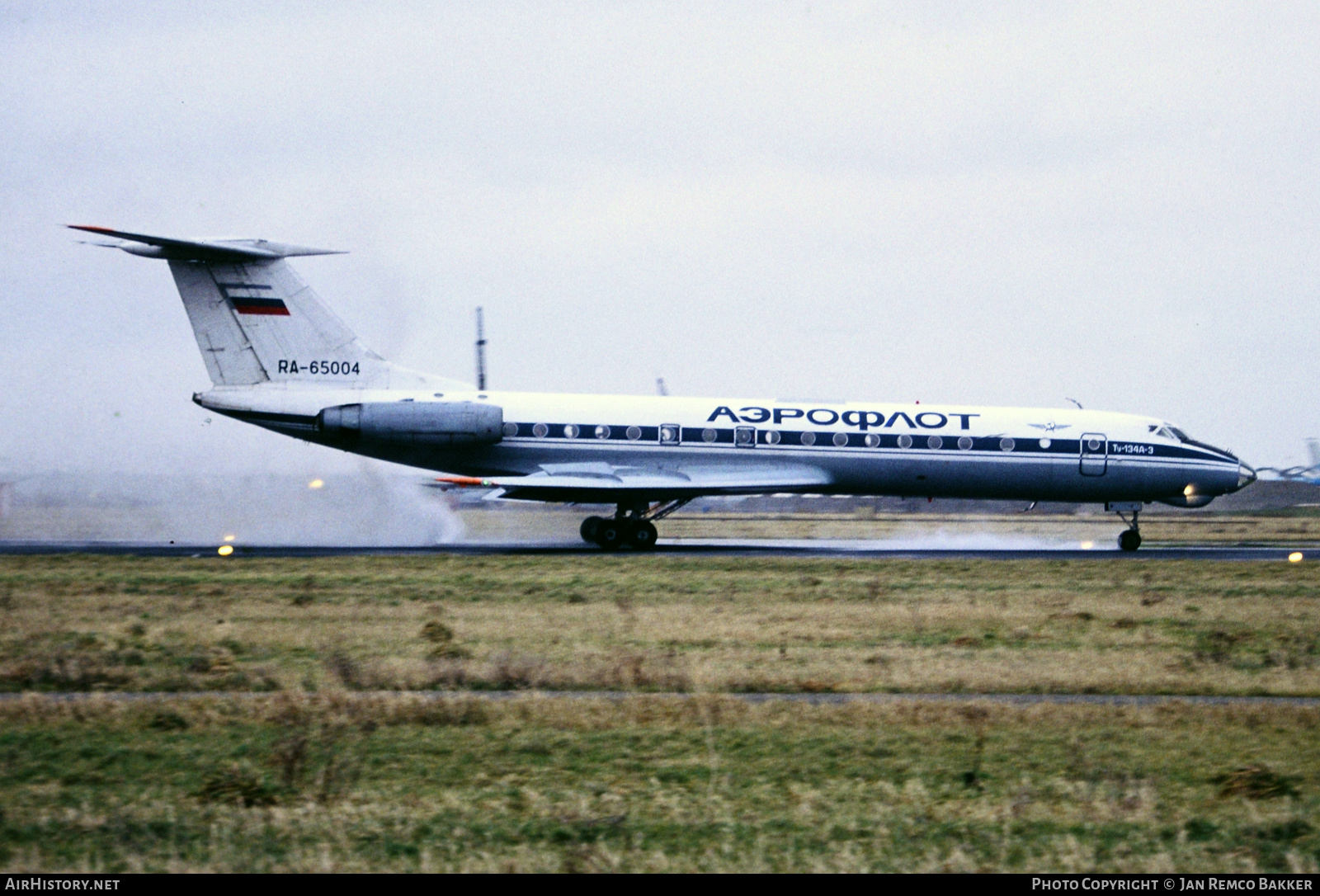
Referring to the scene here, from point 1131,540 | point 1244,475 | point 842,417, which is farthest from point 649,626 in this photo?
point 1244,475

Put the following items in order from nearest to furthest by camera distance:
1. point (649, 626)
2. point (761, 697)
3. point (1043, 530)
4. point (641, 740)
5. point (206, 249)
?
point (641, 740), point (761, 697), point (649, 626), point (206, 249), point (1043, 530)

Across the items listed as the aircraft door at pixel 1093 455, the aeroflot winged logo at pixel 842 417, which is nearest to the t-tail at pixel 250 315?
the aeroflot winged logo at pixel 842 417

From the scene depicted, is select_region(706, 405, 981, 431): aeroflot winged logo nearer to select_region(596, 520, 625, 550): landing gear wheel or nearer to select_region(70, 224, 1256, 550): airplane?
select_region(70, 224, 1256, 550): airplane

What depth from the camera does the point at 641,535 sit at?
33.8m

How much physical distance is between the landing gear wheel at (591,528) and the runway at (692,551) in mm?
266

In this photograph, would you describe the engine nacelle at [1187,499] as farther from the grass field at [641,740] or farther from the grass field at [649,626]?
the grass field at [641,740]

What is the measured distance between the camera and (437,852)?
7.57 m

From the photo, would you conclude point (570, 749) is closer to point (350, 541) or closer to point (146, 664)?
point (146, 664)

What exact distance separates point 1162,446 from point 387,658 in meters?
27.2

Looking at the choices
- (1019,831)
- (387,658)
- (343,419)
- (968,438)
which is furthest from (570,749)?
(968,438)

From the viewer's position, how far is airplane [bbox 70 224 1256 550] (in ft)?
108

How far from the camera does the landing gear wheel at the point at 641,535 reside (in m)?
33.7

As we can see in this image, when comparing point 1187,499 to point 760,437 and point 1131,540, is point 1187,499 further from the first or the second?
point 760,437

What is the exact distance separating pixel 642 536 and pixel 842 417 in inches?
241
